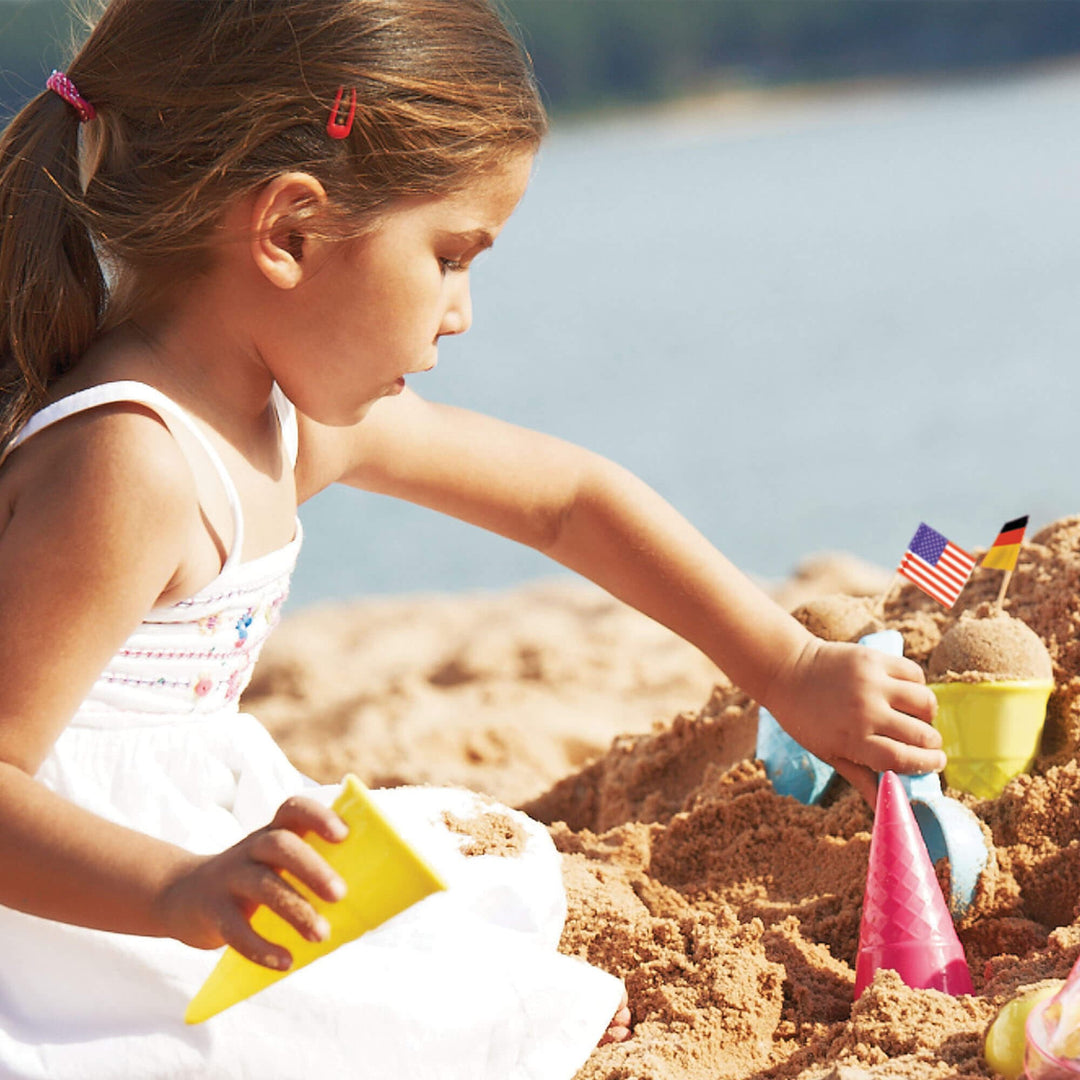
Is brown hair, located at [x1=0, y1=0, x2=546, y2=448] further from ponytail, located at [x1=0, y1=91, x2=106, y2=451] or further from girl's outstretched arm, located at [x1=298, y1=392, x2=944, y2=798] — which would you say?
girl's outstretched arm, located at [x1=298, y1=392, x2=944, y2=798]

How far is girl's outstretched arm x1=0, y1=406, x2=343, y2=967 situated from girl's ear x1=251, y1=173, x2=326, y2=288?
185 millimetres

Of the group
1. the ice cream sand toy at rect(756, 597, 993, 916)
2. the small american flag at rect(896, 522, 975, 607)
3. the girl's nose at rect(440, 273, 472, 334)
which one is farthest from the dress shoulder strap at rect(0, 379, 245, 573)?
the small american flag at rect(896, 522, 975, 607)

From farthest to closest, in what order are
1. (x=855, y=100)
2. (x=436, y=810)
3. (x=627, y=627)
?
(x=855, y=100), (x=627, y=627), (x=436, y=810)

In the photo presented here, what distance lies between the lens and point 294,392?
139cm

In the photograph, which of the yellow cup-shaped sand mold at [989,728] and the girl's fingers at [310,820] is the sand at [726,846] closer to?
the yellow cup-shaped sand mold at [989,728]

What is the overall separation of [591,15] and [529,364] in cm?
1563

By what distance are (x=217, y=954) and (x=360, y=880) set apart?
Answer: 0.32 meters

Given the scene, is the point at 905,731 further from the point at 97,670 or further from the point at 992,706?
the point at 97,670

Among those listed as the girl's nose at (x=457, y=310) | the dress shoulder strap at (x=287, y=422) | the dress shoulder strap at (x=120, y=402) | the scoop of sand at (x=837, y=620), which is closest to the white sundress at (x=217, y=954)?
the dress shoulder strap at (x=120, y=402)

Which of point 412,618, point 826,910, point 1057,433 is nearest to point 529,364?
point 1057,433

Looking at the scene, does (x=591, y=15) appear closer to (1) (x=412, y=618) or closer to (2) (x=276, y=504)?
(1) (x=412, y=618)

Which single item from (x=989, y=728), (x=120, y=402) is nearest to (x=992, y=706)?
(x=989, y=728)

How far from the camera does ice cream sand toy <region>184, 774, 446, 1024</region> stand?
986 millimetres

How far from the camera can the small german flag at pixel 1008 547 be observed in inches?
71.4
